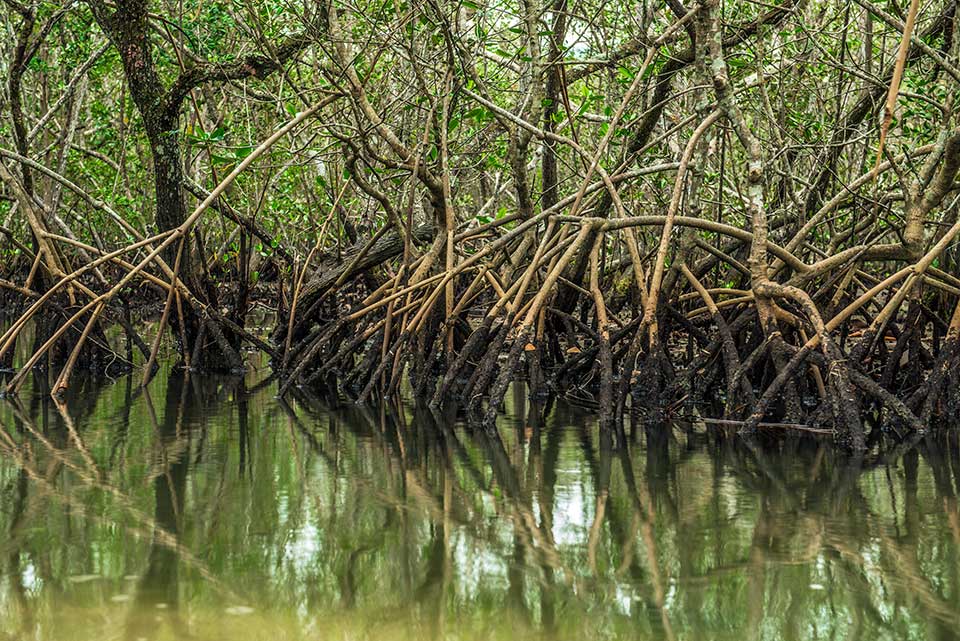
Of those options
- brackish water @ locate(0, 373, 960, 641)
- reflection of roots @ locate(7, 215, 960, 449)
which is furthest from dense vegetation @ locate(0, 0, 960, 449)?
brackish water @ locate(0, 373, 960, 641)

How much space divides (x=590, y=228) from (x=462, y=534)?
9.34 feet

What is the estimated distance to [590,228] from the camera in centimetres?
671

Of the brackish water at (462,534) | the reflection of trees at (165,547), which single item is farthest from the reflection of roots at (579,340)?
the reflection of trees at (165,547)

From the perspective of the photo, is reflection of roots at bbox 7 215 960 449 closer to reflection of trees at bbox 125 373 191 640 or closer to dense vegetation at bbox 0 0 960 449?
dense vegetation at bbox 0 0 960 449

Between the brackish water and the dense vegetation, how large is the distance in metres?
0.65

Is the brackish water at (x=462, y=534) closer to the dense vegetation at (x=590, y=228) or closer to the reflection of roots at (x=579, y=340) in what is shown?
the reflection of roots at (x=579, y=340)

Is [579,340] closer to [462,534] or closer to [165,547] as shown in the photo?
[462,534]

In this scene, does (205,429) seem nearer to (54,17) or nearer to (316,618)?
(316,618)

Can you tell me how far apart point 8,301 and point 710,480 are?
13.0 m

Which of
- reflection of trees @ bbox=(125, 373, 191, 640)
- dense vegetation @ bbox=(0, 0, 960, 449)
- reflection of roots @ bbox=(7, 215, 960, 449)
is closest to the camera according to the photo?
reflection of trees @ bbox=(125, 373, 191, 640)

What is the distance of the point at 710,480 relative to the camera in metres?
5.09

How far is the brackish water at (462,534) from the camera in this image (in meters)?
3.32

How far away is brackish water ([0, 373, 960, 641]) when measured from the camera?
332 cm

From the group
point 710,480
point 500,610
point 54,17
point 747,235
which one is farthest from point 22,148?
point 500,610
